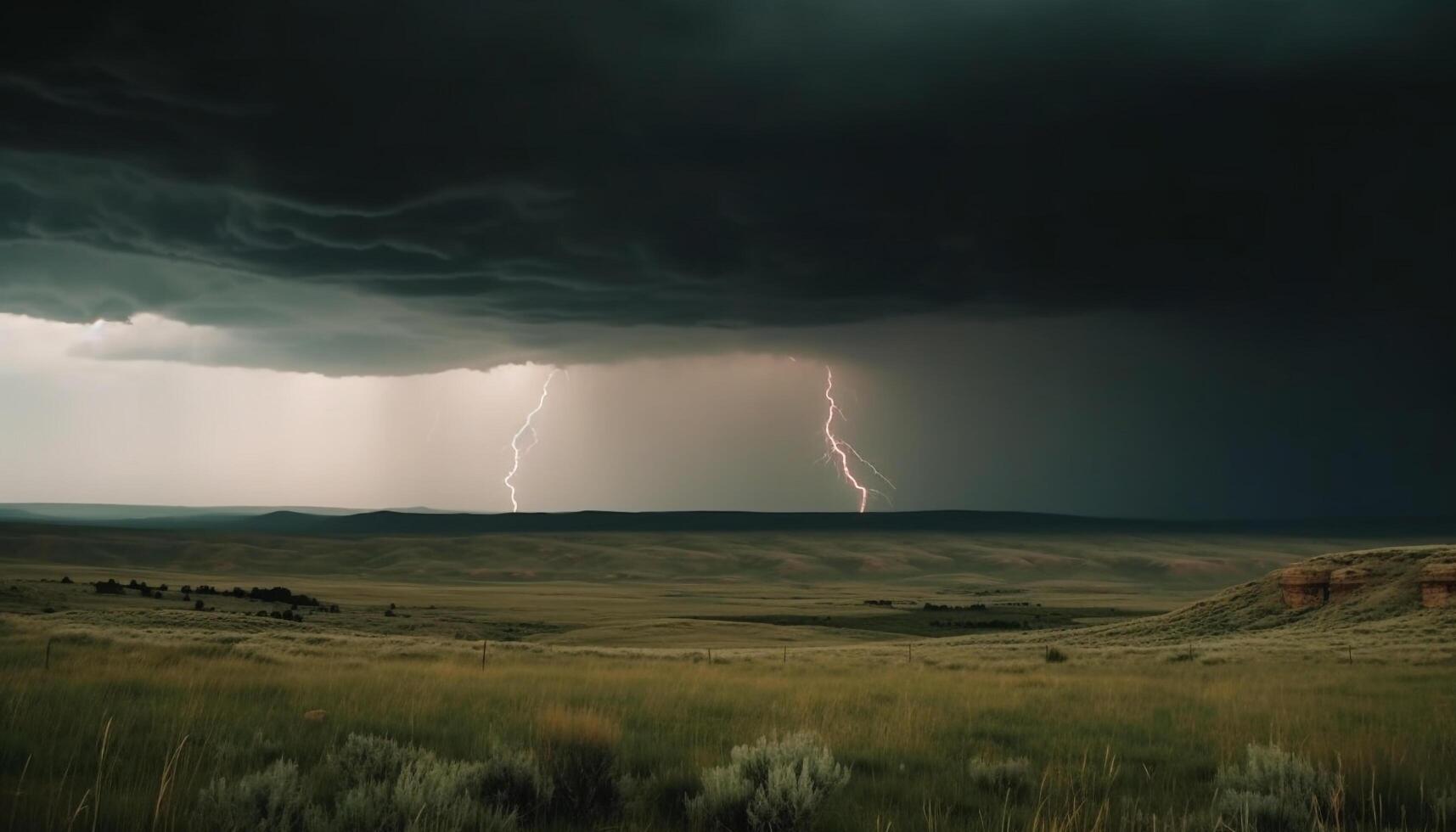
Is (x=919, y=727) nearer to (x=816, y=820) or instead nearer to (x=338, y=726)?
(x=816, y=820)

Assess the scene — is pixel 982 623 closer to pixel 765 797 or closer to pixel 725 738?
pixel 725 738

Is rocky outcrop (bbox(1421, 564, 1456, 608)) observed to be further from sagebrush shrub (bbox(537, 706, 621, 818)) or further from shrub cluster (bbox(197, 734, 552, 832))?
shrub cluster (bbox(197, 734, 552, 832))

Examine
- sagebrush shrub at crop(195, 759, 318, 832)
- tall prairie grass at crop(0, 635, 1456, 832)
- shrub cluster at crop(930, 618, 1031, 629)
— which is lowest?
shrub cluster at crop(930, 618, 1031, 629)

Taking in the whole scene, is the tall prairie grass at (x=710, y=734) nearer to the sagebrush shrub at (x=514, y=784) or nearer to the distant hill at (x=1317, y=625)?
the sagebrush shrub at (x=514, y=784)

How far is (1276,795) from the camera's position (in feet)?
22.7

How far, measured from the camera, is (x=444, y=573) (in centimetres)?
16900

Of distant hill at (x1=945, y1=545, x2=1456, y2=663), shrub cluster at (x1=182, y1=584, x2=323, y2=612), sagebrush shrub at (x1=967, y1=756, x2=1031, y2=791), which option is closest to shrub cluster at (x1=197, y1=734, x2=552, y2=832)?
sagebrush shrub at (x1=967, y1=756, x2=1031, y2=791)

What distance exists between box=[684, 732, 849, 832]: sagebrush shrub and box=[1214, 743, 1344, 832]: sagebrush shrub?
8.33 ft

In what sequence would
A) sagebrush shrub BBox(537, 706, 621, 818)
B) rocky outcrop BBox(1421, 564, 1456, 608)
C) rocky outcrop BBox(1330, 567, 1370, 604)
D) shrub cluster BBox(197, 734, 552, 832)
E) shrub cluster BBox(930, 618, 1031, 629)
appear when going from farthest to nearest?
shrub cluster BBox(930, 618, 1031, 629) < rocky outcrop BBox(1330, 567, 1370, 604) < rocky outcrop BBox(1421, 564, 1456, 608) < sagebrush shrub BBox(537, 706, 621, 818) < shrub cluster BBox(197, 734, 552, 832)

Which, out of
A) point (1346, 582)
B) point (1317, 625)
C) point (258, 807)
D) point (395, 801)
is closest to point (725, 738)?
point (395, 801)

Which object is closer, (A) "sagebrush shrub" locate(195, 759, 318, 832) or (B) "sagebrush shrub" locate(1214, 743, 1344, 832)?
(A) "sagebrush shrub" locate(195, 759, 318, 832)

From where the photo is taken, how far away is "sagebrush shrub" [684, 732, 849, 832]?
5938mm

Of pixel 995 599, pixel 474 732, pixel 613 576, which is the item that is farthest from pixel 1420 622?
pixel 613 576

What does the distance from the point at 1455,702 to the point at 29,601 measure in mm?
49466
